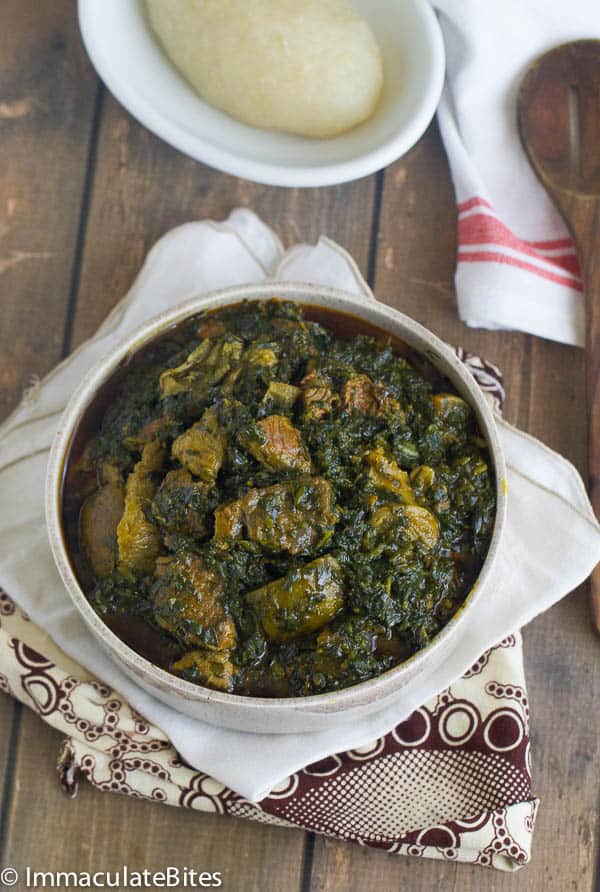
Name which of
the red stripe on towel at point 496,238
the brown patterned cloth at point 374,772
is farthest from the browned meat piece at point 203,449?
the red stripe on towel at point 496,238

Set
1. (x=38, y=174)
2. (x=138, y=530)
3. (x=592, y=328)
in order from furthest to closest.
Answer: (x=38, y=174), (x=592, y=328), (x=138, y=530)

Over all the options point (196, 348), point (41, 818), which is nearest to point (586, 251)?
point (196, 348)

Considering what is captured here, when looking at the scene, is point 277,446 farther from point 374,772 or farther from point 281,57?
point 281,57

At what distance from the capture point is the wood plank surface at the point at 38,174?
297 cm

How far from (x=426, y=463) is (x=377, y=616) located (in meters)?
0.37

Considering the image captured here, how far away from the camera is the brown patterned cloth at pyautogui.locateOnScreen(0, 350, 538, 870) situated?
8.03ft

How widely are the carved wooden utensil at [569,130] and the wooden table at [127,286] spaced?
0.30 metres

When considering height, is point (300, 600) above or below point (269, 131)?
below

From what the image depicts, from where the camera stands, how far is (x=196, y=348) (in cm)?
233

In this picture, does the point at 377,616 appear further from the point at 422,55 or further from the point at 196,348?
the point at 422,55

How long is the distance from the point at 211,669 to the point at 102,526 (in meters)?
0.41

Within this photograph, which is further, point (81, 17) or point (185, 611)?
point (81, 17)

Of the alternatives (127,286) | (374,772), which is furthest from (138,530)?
(127,286)

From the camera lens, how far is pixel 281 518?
204 cm
